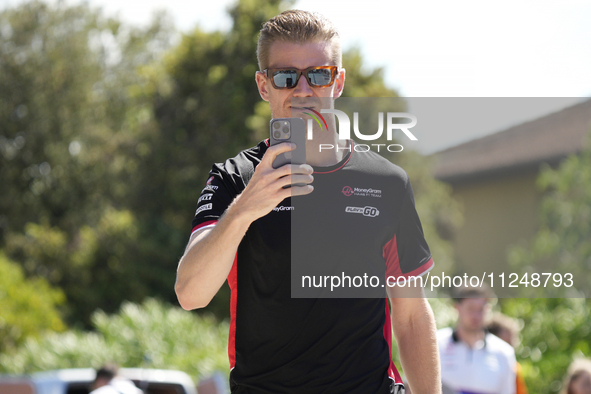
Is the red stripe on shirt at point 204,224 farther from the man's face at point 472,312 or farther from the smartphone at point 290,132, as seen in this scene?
the man's face at point 472,312

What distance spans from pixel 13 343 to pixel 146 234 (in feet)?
24.6

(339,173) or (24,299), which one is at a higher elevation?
(24,299)

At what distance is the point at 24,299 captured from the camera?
543 inches

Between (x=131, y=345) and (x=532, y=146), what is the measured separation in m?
8.05

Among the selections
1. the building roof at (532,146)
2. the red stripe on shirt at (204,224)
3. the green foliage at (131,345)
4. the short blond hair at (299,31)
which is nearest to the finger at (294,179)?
the red stripe on shirt at (204,224)

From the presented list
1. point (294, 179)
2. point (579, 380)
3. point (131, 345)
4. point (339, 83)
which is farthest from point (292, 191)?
point (131, 345)

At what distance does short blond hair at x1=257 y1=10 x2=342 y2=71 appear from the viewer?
6.59 feet

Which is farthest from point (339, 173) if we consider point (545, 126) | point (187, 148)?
point (187, 148)

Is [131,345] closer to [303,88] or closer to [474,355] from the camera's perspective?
[474,355]

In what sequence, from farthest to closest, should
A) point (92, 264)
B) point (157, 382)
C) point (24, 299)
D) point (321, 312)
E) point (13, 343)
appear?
point (92, 264) → point (24, 299) → point (13, 343) → point (157, 382) → point (321, 312)

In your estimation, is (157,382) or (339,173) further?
(157,382)

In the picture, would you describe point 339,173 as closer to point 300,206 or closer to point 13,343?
point 300,206

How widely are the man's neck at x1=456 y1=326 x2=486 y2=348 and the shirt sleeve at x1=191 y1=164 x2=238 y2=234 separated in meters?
3.94

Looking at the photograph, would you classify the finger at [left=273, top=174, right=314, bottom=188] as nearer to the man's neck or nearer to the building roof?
the man's neck
